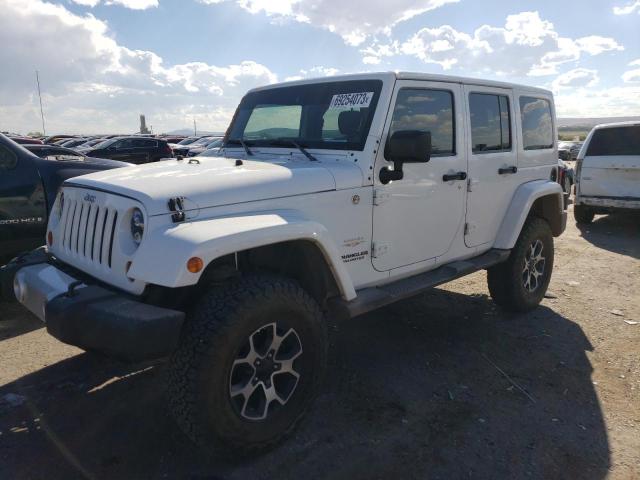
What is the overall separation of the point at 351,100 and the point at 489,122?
147 cm

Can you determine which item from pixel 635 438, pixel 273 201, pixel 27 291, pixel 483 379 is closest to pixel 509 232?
pixel 483 379

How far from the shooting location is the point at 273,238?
100 inches

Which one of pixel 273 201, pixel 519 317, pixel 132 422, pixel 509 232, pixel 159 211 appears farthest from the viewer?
pixel 519 317

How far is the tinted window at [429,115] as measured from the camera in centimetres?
344

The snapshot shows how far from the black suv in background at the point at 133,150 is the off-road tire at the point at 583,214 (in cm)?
1277

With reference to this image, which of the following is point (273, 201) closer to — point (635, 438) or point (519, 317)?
point (635, 438)

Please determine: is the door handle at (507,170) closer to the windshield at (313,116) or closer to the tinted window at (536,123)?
the tinted window at (536,123)

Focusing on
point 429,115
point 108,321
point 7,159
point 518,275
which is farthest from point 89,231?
point 518,275

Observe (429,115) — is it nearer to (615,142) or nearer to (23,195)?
(23,195)

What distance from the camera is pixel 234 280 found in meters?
2.62

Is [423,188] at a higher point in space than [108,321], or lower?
higher

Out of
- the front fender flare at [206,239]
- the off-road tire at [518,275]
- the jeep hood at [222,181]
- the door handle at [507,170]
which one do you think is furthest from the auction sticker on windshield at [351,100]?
the off-road tire at [518,275]

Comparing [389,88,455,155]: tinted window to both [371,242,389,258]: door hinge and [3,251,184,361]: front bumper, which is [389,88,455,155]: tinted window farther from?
[3,251,184,361]: front bumper

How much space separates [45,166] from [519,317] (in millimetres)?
4862
